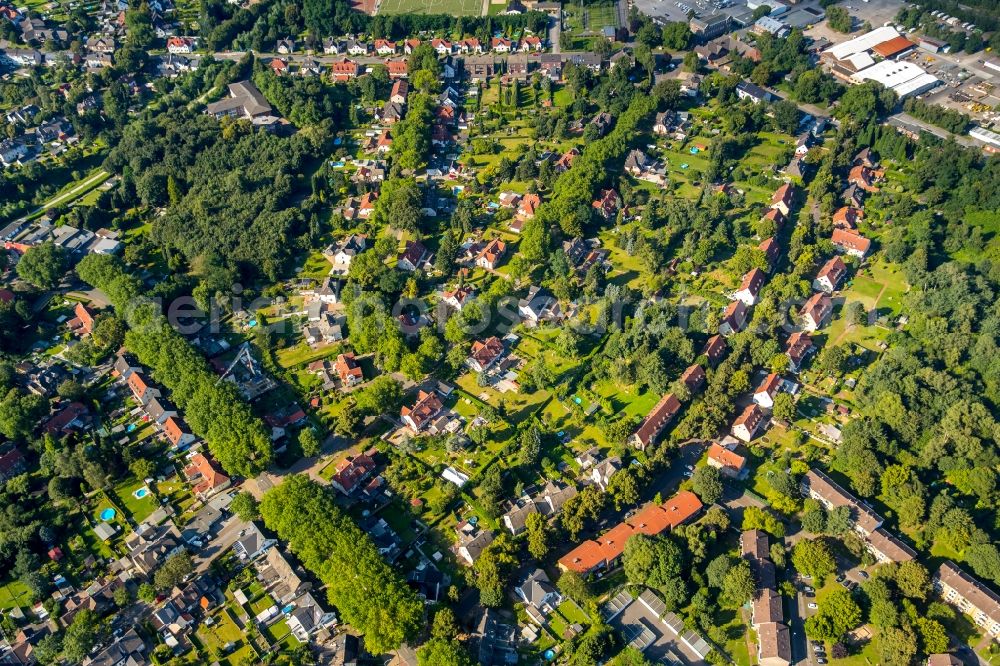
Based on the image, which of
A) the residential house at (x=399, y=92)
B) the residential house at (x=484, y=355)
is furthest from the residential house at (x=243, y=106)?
the residential house at (x=484, y=355)

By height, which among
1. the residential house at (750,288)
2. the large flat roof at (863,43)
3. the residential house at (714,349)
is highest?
the large flat roof at (863,43)

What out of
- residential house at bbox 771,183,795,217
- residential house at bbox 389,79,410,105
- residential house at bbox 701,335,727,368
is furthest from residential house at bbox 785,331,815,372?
residential house at bbox 389,79,410,105

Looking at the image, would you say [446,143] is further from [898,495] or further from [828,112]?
[898,495]

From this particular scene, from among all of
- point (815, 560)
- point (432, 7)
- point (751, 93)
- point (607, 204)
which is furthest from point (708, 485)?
point (432, 7)

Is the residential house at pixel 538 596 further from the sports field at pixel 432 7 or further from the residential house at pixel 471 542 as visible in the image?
the sports field at pixel 432 7

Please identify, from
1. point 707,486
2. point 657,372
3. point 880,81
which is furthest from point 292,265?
point 880,81

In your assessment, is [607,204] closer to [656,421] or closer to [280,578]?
[656,421]
